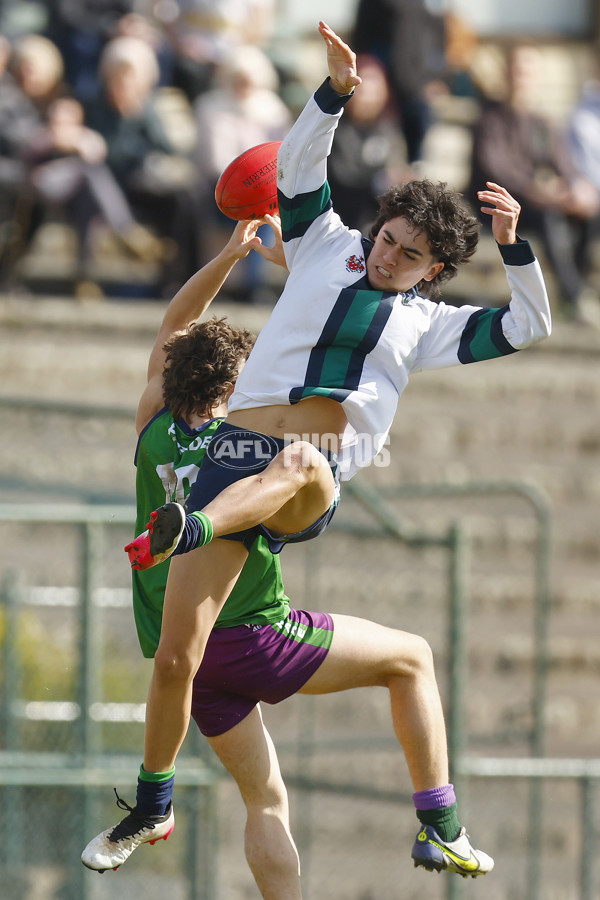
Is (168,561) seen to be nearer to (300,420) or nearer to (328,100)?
(300,420)

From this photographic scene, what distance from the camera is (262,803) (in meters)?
4.50

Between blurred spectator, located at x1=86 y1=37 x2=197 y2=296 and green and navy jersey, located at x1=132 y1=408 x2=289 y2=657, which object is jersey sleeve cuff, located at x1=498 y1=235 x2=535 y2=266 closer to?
green and navy jersey, located at x1=132 y1=408 x2=289 y2=657

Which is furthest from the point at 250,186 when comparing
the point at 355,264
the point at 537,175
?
the point at 537,175

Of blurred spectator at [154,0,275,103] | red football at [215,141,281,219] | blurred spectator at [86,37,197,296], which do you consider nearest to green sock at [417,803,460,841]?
red football at [215,141,281,219]

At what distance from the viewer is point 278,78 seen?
461 inches

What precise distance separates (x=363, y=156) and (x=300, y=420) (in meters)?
6.31

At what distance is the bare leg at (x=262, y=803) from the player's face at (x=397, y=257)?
4.58 feet

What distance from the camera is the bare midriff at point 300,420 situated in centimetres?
411

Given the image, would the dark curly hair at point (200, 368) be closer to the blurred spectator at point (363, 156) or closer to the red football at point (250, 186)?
the red football at point (250, 186)

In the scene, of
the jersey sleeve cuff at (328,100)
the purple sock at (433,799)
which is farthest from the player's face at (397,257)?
the purple sock at (433,799)

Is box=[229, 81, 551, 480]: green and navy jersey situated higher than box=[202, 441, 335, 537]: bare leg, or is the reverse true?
box=[229, 81, 551, 480]: green and navy jersey

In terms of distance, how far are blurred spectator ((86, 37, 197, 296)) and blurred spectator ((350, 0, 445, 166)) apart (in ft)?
5.65

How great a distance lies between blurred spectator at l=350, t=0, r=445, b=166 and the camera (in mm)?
10805

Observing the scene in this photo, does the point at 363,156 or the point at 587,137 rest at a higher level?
the point at 587,137
